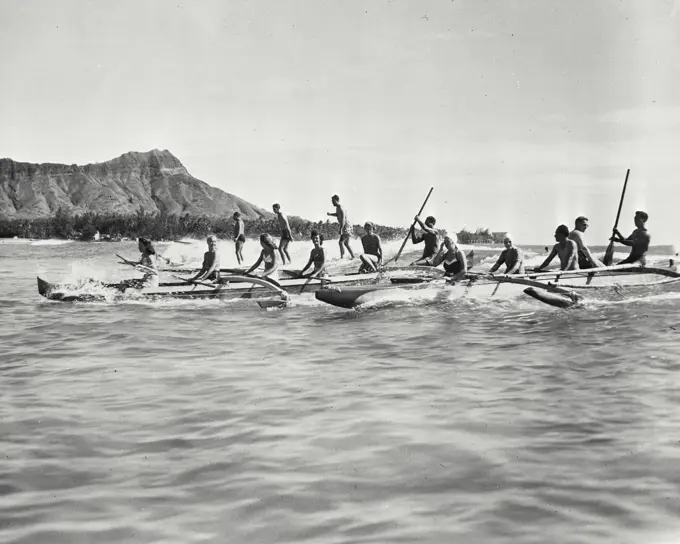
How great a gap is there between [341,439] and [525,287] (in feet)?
32.6

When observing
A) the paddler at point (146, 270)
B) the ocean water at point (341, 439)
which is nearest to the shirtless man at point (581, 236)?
the ocean water at point (341, 439)

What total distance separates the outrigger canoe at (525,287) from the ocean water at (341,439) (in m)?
3.03

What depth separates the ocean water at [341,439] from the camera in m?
3.69

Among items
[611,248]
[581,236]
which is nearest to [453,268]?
[581,236]

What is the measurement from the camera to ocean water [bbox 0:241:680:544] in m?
3.69

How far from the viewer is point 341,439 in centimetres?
509

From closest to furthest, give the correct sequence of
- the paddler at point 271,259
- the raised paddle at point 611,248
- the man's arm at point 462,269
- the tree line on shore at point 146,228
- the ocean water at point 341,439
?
the ocean water at point 341,439
the man's arm at point 462,269
the paddler at point 271,259
the raised paddle at point 611,248
the tree line on shore at point 146,228

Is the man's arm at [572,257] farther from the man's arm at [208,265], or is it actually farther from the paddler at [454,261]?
the man's arm at [208,265]

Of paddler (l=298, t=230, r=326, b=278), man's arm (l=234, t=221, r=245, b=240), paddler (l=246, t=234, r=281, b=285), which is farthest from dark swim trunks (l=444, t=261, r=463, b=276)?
man's arm (l=234, t=221, r=245, b=240)

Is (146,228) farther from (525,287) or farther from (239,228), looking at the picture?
(525,287)

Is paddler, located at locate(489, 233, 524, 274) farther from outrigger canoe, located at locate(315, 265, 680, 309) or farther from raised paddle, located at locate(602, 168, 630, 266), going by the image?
raised paddle, located at locate(602, 168, 630, 266)

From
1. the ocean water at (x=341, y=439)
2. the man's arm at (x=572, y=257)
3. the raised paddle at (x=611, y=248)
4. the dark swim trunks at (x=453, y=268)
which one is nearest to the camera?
the ocean water at (x=341, y=439)

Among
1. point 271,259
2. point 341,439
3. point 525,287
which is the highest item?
point 271,259

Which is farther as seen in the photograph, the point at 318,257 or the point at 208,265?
the point at 318,257
